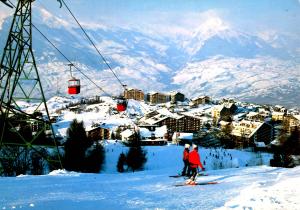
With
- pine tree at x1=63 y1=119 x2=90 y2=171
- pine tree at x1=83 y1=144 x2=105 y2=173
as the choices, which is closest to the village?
pine tree at x1=83 y1=144 x2=105 y2=173

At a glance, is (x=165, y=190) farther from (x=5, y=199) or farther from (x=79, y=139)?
(x=79, y=139)

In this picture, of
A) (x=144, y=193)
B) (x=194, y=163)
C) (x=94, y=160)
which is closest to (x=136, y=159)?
(x=94, y=160)

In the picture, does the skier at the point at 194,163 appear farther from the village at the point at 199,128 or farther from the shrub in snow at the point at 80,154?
the village at the point at 199,128

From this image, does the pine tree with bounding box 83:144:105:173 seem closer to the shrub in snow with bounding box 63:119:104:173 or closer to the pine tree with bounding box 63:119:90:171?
the shrub in snow with bounding box 63:119:104:173

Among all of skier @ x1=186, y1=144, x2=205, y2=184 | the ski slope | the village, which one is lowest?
the ski slope

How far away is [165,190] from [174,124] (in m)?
92.8

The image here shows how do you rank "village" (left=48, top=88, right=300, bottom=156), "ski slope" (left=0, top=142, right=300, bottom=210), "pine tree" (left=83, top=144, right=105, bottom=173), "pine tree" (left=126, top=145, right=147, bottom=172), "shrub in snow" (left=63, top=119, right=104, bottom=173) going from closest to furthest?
"ski slope" (left=0, top=142, right=300, bottom=210) < "shrub in snow" (left=63, top=119, right=104, bottom=173) < "pine tree" (left=83, top=144, right=105, bottom=173) < "pine tree" (left=126, top=145, right=147, bottom=172) < "village" (left=48, top=88, right=300, bottom=156)

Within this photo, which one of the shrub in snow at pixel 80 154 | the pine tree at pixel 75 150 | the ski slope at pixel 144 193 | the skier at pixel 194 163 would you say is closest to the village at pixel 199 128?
the shrub in snow at pixel 80 154

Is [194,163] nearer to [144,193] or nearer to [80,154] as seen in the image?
[144,193]

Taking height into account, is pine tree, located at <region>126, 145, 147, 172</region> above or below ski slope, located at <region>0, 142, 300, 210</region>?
above

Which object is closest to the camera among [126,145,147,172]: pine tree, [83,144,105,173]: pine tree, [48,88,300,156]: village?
[83,144,105,173]: pine tree

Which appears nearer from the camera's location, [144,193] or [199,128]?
[144,193]

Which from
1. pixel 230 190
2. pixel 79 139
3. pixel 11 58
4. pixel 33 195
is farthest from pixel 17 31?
pixel 79 139

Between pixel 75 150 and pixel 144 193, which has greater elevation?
pixel 75 150
